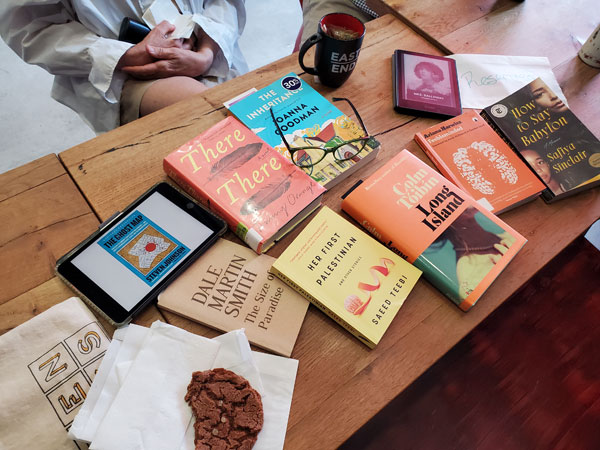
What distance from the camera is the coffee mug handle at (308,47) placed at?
0.80 metres

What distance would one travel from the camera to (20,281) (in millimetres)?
622

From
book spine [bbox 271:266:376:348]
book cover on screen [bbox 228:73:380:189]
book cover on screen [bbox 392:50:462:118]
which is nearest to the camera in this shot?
book spine [bbox 271:266:376:348]

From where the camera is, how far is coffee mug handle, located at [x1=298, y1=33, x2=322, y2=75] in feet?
2.63

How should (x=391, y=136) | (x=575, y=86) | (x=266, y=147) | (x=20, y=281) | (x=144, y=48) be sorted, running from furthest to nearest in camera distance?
(x=144, y=48)
(x=575, y=86)
(x=391, y=136)
(x=266, y=147)
(x=20, y=281)

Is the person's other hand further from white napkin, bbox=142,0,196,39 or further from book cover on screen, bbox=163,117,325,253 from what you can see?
book cover on screen, bbox=163,117,325,253

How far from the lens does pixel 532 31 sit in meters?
1.08

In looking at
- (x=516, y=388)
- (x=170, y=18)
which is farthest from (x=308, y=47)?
(x=516, y=388)

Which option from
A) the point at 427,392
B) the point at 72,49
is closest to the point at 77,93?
the point at 72,49

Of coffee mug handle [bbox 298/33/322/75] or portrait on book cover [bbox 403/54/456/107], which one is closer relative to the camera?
coffee mug handle [bbox 298/33/322/75]

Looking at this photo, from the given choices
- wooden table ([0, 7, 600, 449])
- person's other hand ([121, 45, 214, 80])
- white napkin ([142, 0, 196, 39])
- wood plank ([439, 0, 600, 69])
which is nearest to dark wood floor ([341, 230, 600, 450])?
wooden table ([0, 7, 600, 449])

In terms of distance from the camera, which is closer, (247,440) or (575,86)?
(247,440)

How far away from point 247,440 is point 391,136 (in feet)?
2.09

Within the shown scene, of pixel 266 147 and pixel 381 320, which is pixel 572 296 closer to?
pixel 381 320

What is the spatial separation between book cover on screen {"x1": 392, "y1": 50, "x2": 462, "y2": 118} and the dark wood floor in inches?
20.7
